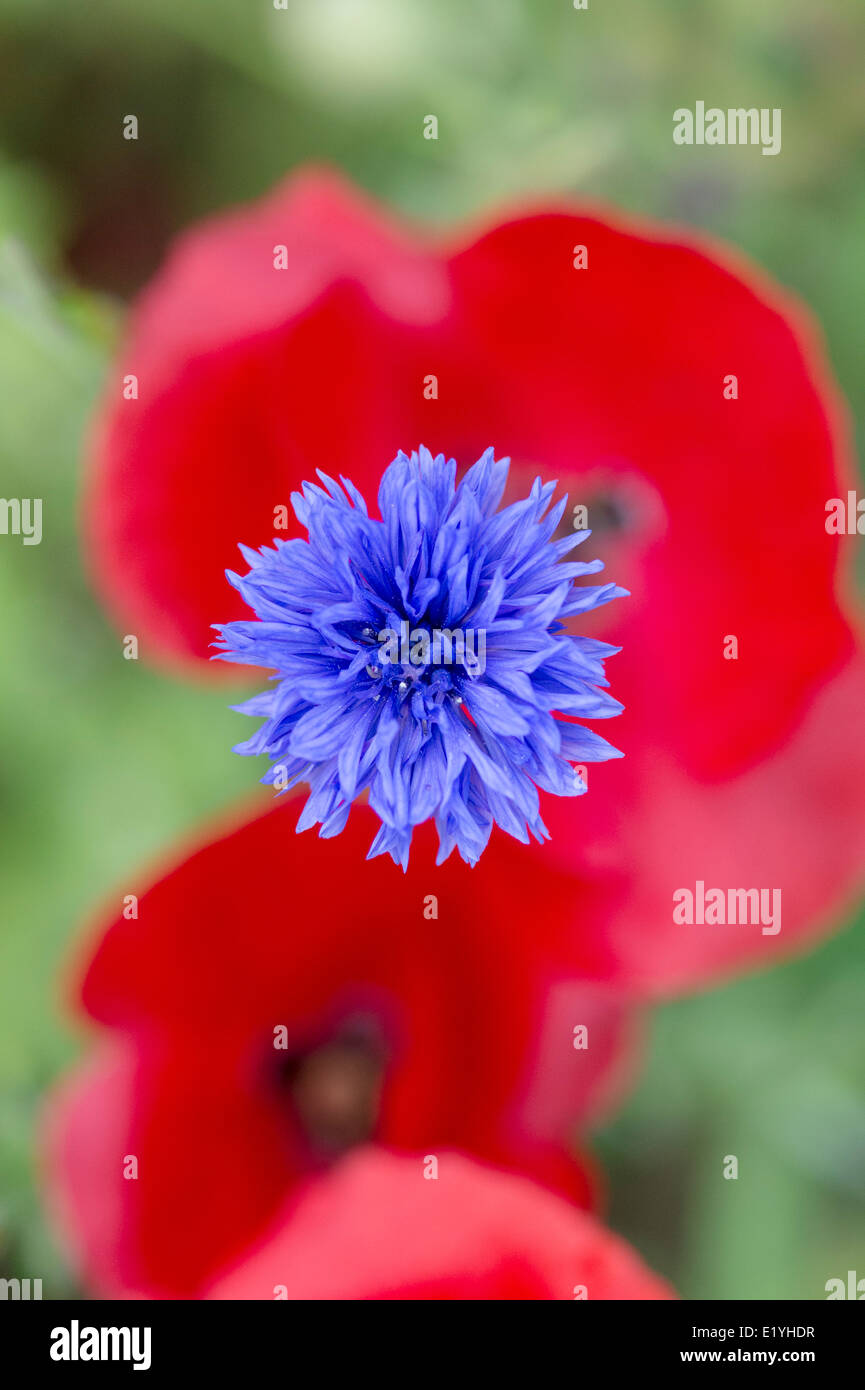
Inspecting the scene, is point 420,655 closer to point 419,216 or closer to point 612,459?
point 612,459

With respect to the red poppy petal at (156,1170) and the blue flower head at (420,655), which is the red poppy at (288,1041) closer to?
the red poppy petal at (156,1170)

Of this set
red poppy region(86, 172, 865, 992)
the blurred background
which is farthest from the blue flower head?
the blurred background

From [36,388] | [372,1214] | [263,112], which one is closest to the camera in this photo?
[372,1214]

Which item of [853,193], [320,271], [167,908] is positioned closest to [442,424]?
[320,271]

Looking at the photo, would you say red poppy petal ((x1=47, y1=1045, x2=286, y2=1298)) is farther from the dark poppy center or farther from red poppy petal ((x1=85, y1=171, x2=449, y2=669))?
red poppy petal ((x1=85, y1=171, x2=449, y2=669))

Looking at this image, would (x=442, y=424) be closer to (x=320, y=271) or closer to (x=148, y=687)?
(x=320, y=271)

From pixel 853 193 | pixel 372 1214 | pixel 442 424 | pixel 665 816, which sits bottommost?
pixel 372 1214
